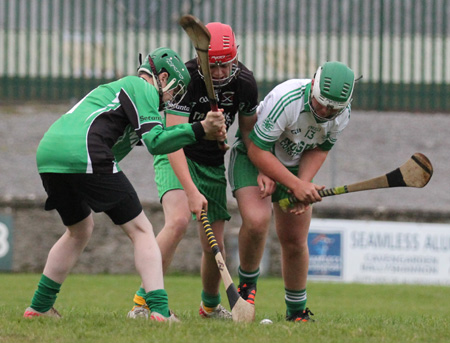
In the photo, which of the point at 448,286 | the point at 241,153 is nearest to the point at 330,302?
the point at 448,286

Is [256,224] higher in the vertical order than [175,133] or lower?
lower

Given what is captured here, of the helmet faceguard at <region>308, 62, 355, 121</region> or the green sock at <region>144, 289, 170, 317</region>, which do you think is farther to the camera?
the helmet faceguard at <region>308, 62, 355, 121</region>

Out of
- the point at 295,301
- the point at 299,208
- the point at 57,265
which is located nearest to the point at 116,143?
the point at 57,265

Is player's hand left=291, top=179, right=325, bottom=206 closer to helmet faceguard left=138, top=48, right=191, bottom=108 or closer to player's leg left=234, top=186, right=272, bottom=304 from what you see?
player's leg left=234, top=186, right=272, bottom=304

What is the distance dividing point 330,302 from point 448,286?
244 cm

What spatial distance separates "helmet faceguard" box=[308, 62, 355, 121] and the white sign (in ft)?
18.7

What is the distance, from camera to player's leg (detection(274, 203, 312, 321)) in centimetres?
611

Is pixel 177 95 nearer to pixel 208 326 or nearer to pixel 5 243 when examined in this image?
pixel 208 326

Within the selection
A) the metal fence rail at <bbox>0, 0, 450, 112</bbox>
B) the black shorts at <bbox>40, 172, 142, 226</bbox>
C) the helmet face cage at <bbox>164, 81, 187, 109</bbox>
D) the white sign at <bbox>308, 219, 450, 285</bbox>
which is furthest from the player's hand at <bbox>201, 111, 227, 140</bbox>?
the metal fence rail at <bbox>0, 0, 450, 112</bbox>

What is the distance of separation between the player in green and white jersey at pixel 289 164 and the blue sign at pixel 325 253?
195 inches

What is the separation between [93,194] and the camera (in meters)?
5.07

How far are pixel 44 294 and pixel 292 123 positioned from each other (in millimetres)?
2001

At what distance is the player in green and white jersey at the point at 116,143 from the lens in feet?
16.5

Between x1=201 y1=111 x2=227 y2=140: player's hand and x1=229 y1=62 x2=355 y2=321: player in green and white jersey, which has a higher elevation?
x1=201 y1=111 x2=227 y2=140: player's hand
